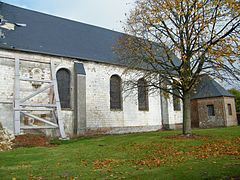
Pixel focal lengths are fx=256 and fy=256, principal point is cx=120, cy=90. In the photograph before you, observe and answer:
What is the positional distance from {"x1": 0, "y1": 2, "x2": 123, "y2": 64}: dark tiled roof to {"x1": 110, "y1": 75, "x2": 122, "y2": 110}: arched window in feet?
5.11

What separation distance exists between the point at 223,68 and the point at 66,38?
13131 millimetres

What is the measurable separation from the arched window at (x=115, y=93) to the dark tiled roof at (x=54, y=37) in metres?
1.56

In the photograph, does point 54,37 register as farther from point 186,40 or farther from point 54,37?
point 186,40

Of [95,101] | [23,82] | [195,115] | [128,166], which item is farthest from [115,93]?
[128,166]

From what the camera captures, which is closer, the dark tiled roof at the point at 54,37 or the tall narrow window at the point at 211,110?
the dark tiled roof at the point at 54,37

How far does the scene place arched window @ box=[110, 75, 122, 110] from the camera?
21.3 metres

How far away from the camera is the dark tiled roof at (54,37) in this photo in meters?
17.7

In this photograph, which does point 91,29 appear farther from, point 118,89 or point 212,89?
point 212,89

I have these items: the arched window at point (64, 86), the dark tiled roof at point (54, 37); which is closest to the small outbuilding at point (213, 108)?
the dark tiled roof at point (54, 37)

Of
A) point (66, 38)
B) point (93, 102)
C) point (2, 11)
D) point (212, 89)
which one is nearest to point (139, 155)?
point (93, 102)

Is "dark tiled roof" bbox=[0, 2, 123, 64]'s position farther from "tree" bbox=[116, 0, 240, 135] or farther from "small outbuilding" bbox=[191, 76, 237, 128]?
"small outbuilding" bbox=[191, 76, 237, 128]

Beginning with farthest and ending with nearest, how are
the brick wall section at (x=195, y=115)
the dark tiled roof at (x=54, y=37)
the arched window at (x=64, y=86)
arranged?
the brick wall section at (x=195, y=115) → the arched window at (x=64, y=86) → the dark tiled roof at (x=54, y=37)

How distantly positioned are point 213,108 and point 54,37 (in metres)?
17.7

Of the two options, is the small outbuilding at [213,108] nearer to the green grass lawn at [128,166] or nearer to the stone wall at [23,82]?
the stone wall at [23,82]
